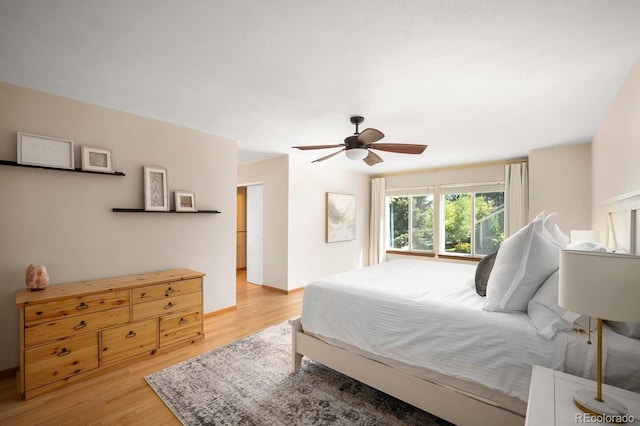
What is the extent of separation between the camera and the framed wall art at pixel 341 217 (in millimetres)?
5652

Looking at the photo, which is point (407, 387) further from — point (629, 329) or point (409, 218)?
point (409, 218)

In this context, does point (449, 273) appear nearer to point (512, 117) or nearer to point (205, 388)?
point (512, 117)

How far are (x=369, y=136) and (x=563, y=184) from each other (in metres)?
3.58

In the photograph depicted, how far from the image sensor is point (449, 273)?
2990 millimetres

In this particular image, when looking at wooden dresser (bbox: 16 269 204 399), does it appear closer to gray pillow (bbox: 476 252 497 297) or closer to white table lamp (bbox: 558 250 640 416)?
gray pillow (bbox: 476 252 497 297)

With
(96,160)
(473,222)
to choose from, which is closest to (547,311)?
(96,160)

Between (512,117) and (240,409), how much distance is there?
3.77 meters

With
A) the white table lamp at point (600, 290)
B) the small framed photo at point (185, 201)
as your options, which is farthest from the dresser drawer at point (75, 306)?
the white table lamp at point (600, 290)

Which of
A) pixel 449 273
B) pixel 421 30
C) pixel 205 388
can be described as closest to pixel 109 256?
pixel 205 388

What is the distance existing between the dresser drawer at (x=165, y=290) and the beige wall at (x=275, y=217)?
79.9 inches

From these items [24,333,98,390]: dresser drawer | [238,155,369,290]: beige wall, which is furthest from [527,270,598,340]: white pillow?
[238,155,369,290]: beige wall

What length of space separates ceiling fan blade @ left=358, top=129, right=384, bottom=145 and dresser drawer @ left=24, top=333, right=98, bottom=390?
2934 mm

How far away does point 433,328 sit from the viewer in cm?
178

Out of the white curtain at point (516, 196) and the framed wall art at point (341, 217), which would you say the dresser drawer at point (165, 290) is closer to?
the framed wall art at point (341, 217)
